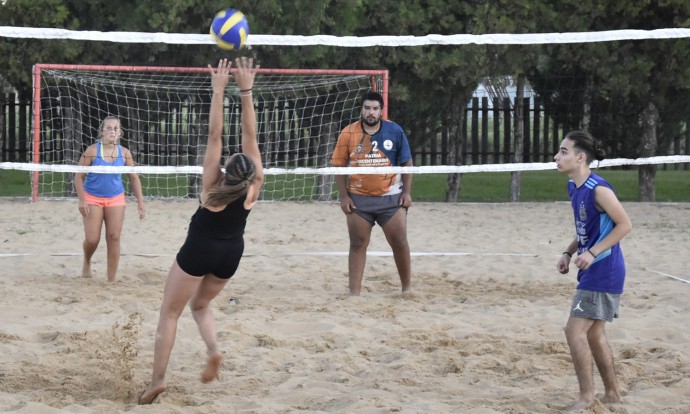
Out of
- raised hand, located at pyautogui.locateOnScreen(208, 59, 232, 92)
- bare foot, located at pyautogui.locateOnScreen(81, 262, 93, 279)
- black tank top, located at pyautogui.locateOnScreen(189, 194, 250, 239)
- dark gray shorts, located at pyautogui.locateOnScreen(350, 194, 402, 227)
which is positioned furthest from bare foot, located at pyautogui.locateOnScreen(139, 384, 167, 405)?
bare foot, located at pyautogui.locateOnScreen(81, 262, 93, 279)

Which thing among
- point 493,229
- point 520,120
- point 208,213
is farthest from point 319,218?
point 208,213

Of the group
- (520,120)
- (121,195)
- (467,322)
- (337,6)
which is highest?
(337,6)

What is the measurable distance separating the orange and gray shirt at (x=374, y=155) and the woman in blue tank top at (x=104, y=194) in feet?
5.99

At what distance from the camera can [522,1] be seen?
1547cm

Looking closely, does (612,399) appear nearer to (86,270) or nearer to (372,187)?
(372,187)

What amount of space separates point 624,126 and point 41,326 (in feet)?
49.9

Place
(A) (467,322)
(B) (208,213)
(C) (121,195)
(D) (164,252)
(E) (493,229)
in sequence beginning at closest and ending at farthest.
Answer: (B) (208,213) < (A) (467,322) < (C) (121,195) < (D) (164,252) < (E) (493,229)

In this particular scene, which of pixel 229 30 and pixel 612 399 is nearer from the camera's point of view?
pixel 612 399

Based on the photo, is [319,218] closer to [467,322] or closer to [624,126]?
[467,322]

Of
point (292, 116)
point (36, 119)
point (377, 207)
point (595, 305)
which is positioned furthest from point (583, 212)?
point (292, 116)

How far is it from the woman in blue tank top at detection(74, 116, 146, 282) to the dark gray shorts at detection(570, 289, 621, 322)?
429 cm

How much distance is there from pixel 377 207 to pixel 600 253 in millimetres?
3050

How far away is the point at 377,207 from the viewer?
7254mm

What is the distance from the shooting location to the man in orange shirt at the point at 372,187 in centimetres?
727
